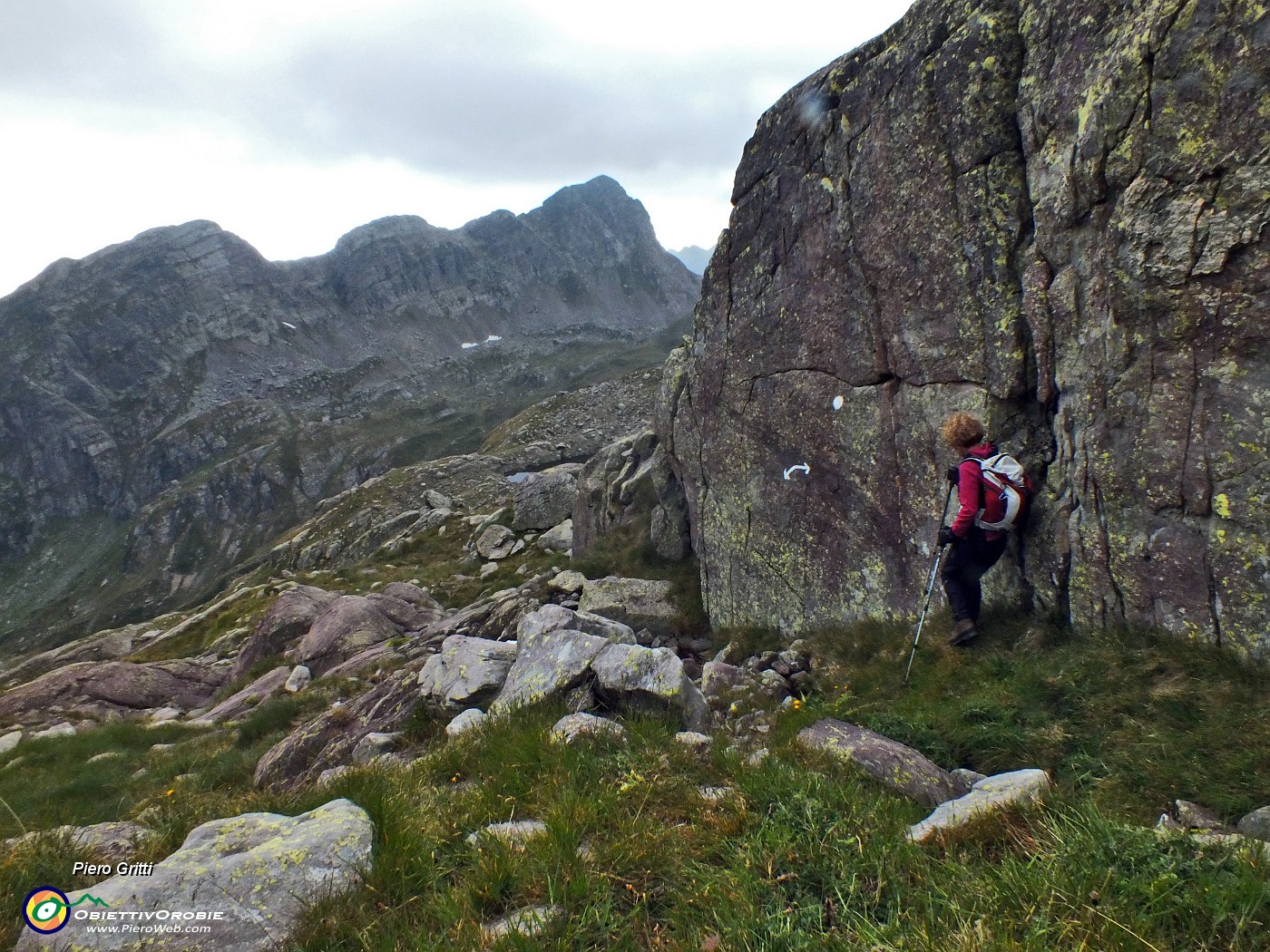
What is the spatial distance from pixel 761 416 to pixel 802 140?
22.5 feet

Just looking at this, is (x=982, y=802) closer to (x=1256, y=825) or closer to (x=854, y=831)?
(x=854, y=831)

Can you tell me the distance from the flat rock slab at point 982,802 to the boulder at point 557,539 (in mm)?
29352

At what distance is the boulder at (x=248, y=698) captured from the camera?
69.4ft

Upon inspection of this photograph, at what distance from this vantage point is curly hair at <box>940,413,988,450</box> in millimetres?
10398

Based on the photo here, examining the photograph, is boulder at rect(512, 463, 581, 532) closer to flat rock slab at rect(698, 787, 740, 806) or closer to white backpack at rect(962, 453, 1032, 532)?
white backpack at rect(962, 453, 1032, 532)

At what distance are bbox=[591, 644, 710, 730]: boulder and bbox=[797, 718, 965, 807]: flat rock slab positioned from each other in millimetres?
1849

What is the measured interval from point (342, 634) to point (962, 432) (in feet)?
74.9

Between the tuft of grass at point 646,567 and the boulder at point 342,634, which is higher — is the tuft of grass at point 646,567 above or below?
above

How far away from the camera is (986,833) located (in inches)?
204

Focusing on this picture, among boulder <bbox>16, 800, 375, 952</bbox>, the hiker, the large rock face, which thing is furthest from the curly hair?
boulder <bbox>16, 800, 375, 952</bbox>

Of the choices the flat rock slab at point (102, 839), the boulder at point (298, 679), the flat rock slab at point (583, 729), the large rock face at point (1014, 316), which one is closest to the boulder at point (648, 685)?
the flat rock slab at point (583, 729)

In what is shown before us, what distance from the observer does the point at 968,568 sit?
1091 cm

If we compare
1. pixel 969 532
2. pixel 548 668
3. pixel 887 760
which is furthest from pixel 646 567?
Answer: pixel 887 760

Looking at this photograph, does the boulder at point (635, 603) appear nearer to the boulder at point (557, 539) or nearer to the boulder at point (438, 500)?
the boulder at point (557, 539)
